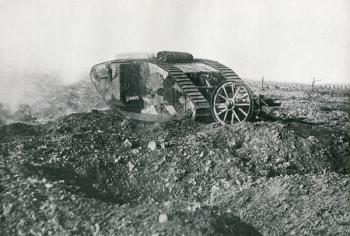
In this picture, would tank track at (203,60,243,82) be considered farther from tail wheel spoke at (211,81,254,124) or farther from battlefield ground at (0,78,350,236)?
battlefield ground at (0,78,350,236)

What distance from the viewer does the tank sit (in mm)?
10078

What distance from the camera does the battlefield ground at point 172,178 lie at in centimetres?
580

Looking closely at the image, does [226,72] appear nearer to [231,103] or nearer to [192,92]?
[192,92]

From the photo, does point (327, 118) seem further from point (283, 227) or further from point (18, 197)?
point (18, 197)

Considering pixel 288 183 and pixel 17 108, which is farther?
pixel 17 108

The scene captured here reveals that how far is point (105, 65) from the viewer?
13180mm

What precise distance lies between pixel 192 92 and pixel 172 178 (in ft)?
10.1

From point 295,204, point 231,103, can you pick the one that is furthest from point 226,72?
point 295,204

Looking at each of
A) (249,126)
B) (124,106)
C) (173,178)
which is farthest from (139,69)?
(173,178)

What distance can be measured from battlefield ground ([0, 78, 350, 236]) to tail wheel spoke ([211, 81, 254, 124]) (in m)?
0.43

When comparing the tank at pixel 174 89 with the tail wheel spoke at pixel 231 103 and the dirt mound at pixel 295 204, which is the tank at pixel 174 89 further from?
the dirt mound at pixel 295 204

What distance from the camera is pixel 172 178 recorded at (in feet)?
26.2

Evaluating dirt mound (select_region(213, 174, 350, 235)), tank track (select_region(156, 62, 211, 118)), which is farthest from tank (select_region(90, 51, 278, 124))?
dirt mound (select_region(213, 174, 350, 235))

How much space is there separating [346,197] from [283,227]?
41.1 inches
